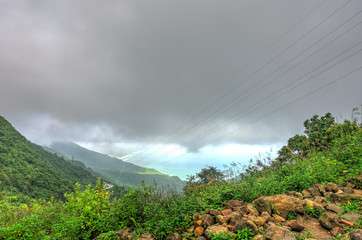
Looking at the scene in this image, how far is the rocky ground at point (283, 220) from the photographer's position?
3910 mm

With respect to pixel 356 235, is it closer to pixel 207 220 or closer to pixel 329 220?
pixel 329 220

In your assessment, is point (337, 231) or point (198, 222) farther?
point (198, 222)

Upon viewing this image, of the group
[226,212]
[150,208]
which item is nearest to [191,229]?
[226,212]

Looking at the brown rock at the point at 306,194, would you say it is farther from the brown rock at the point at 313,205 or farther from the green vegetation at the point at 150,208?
the brown rock at the point at 313,205

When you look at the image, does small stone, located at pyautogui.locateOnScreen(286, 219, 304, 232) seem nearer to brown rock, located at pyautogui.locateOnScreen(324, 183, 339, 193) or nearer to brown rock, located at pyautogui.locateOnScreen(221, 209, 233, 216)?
brown rock, located at pyautogui.locateOnScreen(221, 209, 233, 216)

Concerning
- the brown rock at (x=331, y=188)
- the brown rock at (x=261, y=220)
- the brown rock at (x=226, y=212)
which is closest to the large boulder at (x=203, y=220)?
the brown rock at (x=226, y=212)

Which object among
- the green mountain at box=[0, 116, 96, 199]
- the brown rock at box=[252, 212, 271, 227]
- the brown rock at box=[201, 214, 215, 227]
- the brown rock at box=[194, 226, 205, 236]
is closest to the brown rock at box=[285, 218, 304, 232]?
the brown rock at box=[252, 212, 271, 227]

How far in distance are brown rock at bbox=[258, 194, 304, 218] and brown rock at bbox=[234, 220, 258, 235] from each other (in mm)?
1455

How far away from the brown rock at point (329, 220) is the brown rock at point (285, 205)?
0.52 meters

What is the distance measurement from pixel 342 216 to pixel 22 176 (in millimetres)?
99772

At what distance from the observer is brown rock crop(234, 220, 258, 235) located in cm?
390

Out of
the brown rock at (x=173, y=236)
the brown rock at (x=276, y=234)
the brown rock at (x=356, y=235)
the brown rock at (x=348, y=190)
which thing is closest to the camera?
the brown rock at (x=356, y=235)

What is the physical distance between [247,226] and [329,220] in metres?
2.20

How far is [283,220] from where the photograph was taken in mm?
4633
